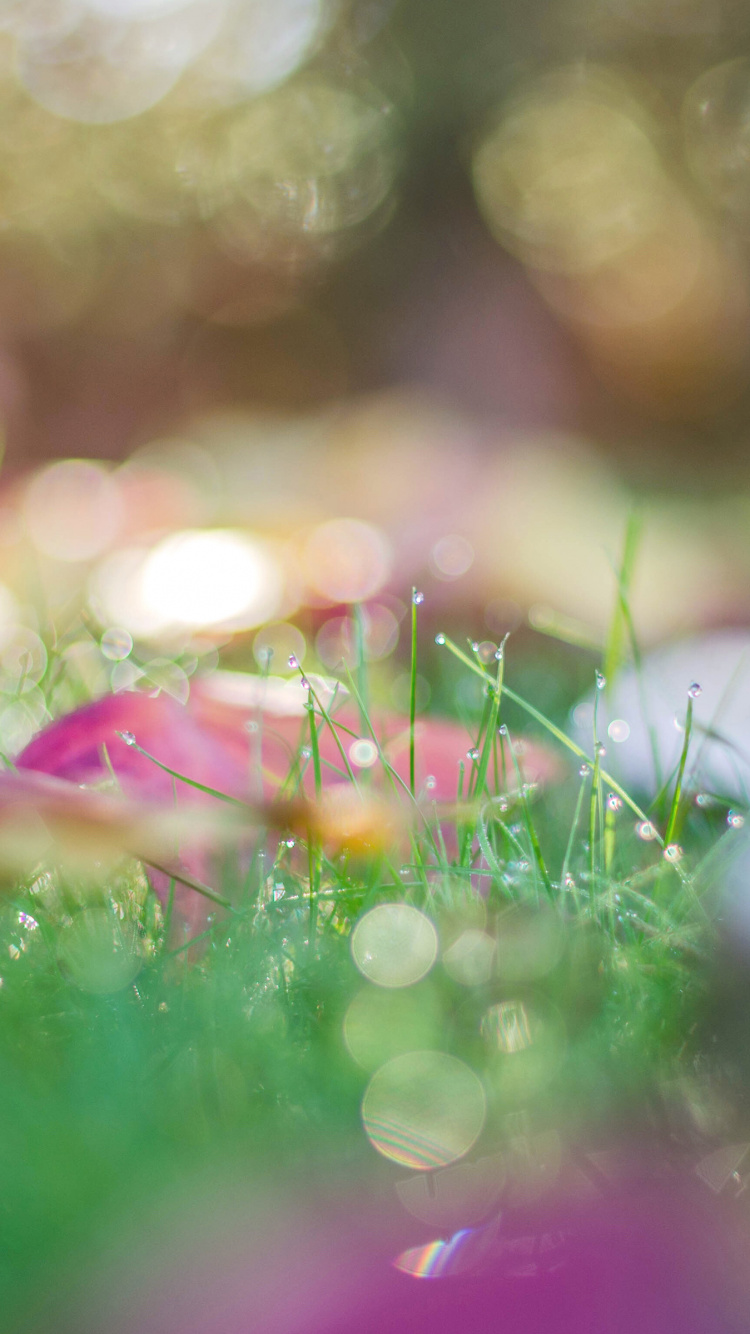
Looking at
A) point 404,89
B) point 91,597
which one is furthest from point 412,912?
point 404,89

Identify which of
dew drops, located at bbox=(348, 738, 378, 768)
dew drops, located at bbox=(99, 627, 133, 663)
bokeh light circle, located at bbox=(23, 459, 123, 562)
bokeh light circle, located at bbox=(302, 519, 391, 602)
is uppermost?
dew drops, located at bbox=(348, 738, 378, 768)

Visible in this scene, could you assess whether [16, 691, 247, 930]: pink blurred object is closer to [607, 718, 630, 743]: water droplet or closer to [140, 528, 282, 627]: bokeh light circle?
[607, 718, 630, 743]: water droplet

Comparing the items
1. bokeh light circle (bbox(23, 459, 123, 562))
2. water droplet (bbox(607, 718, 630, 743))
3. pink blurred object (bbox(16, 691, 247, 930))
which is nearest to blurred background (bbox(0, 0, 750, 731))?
bokeh light circle (bbox(23, 459, 123, 562))

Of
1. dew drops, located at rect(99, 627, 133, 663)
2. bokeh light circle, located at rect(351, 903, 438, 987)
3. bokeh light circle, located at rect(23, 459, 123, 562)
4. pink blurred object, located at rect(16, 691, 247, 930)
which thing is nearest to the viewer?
bokeh light circle, located at rect(351, 903, 438, 987)

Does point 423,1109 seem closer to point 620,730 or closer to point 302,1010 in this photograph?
point 302,1010

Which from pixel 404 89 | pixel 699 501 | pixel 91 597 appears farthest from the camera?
pixel 404 89

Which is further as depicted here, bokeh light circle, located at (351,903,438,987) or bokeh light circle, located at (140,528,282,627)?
bokeh light circle, located at (140,528,282,627)

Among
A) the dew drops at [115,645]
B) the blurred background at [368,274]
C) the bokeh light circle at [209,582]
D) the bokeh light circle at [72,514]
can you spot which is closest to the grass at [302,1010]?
the dew drops at [115,645]

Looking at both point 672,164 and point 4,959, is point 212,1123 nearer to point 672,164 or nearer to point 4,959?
point 4,959
